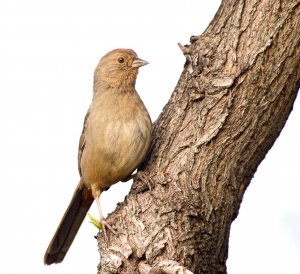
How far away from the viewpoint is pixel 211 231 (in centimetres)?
475

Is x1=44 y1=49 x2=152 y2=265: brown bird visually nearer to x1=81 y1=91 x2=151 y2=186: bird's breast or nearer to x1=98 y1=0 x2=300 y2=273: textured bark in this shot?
x1=81 y1=91 x2=151 y2=186: bird's breast

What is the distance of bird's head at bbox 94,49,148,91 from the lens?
21.3ft

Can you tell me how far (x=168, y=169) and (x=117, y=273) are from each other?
926 mm

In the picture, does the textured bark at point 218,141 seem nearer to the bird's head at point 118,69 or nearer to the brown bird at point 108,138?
the brown bird at point 108,138

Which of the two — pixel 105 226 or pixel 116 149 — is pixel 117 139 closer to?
pixel 116 149

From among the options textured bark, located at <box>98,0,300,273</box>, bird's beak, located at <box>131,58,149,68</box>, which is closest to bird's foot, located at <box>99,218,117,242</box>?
textured bark, located at <box>98,0,300,273</box>

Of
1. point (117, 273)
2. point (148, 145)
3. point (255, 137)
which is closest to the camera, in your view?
point (117, 273)

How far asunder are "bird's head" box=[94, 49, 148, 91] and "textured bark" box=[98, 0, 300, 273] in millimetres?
1558

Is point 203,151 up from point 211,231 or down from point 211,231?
up

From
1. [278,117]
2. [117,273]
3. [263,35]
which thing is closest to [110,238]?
[117,273]

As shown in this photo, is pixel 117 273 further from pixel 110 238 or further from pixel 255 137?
pixel 255 137

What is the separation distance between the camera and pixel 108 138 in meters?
5.94

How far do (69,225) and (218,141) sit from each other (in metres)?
2.64

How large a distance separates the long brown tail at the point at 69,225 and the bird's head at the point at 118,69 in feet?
3.94
